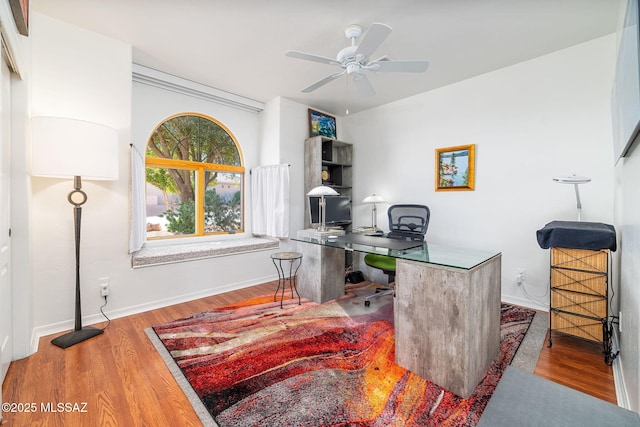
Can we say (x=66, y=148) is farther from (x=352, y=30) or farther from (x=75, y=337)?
(x=352, y=30)

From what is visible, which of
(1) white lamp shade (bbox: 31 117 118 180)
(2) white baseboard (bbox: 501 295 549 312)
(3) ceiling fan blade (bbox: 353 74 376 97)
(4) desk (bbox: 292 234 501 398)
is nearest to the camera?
(4) desk (bbox: 292 234 501 398)

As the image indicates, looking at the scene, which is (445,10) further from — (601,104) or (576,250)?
(576,250)

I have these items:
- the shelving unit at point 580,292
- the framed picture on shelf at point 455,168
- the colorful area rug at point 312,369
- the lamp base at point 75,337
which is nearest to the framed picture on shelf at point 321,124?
the framed picture on shelf at point 455,168

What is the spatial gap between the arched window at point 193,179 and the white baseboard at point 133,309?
0.90 m

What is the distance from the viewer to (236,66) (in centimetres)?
314

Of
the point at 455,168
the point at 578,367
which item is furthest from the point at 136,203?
the point at 578,367

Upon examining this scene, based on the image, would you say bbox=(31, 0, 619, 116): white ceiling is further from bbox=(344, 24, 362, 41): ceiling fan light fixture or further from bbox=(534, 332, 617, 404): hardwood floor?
bbox=(534, 332, 617, 404): hardwood floor

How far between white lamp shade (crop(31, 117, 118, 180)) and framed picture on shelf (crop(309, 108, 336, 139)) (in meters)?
2.87

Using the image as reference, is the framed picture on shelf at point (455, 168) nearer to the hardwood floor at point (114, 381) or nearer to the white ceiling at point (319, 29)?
the white ceiling at point (319, 29)

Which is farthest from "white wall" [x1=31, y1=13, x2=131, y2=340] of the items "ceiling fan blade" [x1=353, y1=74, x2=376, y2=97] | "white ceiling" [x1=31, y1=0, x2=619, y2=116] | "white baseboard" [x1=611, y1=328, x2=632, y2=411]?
"white baseboard" [x1=611, y1=328, x2=632, y2=411]

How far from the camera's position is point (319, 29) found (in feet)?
8.03

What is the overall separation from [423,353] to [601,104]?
2921mm

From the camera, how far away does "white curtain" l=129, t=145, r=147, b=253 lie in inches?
110

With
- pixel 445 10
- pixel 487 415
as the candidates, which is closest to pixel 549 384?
pixel 487 415
